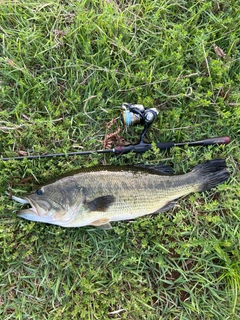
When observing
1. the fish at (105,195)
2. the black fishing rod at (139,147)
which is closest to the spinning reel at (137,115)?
the black fishing rod at (139,147)

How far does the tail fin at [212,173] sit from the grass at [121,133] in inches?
5.4

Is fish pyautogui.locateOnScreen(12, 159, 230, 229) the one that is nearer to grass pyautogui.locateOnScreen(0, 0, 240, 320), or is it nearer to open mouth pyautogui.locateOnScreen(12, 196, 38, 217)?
open mouth pyautogui.locateOnScreen(12, 196, 38, 217)

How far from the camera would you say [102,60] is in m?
3.68

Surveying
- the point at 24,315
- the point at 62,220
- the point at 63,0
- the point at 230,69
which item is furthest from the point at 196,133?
the point at 24,315

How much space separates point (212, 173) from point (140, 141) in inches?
33.1

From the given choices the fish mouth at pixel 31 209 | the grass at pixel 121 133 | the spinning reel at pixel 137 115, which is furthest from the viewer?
the grass at pixel 121 133

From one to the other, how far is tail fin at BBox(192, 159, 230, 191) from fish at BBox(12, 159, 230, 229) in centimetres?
4

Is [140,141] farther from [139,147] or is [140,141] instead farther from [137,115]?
[137,115]

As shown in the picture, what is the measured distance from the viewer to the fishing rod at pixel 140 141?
11.1 ft

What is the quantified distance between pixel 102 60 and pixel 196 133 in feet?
4.38

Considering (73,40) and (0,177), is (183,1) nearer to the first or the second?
(73,40)

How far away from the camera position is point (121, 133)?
144 inches

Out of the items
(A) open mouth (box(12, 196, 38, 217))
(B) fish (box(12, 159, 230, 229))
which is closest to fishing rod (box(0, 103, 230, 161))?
(B) fish (box(12, 159, 230, 229))

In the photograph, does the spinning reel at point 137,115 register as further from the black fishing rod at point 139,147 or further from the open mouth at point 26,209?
the open mouth at point 26,209
